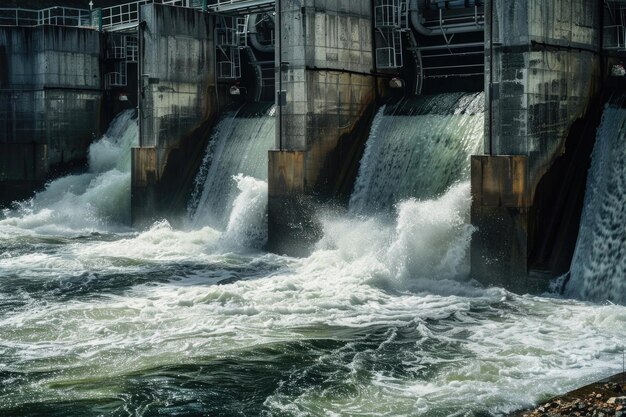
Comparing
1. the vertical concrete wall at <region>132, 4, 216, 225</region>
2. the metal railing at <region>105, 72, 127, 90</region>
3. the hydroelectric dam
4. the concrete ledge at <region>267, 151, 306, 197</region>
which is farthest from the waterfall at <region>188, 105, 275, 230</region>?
the metal railing at <region>105, 72, 127, 90</region>

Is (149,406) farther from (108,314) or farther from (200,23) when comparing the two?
(200,23)

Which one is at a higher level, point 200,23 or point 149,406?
point 200,23

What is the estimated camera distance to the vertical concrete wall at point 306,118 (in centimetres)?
2391

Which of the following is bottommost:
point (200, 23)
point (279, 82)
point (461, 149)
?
point (461, 149)

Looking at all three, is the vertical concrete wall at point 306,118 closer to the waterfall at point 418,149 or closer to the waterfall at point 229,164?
the waterfall at point 418,149

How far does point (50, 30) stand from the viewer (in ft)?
109

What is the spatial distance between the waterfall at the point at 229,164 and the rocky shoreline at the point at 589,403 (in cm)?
1538

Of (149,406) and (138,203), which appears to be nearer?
(149,406)

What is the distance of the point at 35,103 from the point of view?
33.7m

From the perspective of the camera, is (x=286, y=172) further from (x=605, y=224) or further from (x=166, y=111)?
(x=605, y=224)

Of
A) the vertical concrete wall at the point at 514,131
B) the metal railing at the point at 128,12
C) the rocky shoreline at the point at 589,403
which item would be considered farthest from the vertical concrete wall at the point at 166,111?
the rocky shoreline at the point at 589,403

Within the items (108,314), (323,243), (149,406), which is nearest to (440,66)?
(323,243)

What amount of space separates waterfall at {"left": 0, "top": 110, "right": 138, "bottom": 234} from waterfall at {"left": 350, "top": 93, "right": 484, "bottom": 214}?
970cm

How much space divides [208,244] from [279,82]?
4.71 meters
